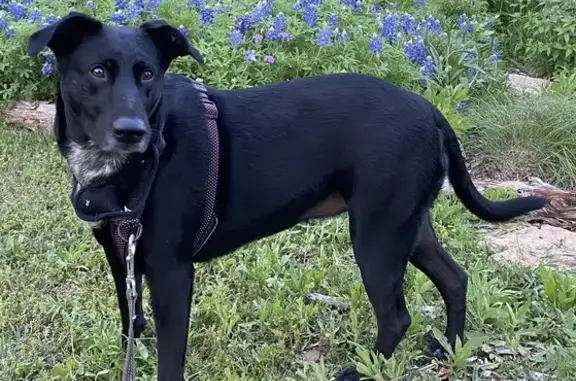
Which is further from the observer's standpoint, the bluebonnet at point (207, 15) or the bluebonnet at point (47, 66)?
the bluebonnet at point (207, 15)

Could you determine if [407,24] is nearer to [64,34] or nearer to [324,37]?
[324,37]

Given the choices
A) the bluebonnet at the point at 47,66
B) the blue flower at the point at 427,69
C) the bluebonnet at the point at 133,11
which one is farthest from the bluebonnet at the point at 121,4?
the blue flower at the point at 427,69

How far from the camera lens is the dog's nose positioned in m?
2.35

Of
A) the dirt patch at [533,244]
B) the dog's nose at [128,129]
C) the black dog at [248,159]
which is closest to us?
the dog's nose at [128,129]

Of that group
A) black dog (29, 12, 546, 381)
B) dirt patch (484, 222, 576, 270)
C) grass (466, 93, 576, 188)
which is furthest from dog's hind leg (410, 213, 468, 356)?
grass (466, 93, 576, 188)

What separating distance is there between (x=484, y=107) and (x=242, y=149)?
9.79 ft

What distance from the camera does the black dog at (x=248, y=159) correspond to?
2.50 m

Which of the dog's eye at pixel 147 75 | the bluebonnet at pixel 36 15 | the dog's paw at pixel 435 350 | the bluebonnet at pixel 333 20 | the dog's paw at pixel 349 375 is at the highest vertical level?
the dog's eye at pixel 147 75

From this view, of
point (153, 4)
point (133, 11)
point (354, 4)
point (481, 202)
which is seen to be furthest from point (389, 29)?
point (481, 202)

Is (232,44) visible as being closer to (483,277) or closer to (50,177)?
(50,177)

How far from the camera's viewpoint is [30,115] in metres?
5.14

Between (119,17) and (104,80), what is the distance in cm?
290

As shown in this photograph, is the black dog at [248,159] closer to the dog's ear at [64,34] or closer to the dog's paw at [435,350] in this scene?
the dog's ear at [64,34]

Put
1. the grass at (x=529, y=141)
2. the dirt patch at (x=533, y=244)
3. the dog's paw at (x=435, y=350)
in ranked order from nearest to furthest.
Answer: the dog's paw at (x=435, y=350), the dirt patch at (x=533, y=244), the grass at (x=529, y=141)
